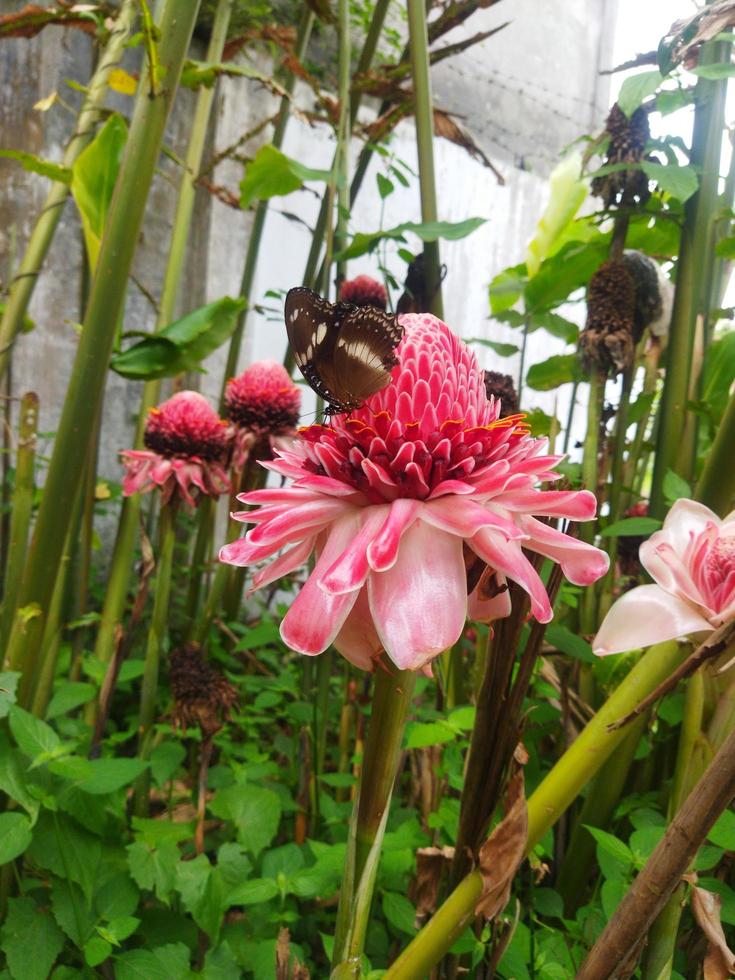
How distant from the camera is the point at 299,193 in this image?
3105 mm

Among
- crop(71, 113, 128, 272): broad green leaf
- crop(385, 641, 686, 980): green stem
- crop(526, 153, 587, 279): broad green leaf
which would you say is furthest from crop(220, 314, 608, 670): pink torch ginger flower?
crop(526, 153, 587, 279): broad green leaf

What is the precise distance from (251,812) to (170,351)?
62cm

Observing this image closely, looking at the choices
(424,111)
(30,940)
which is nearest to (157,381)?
(424,111)

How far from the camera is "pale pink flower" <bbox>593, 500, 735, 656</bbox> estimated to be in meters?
0.48

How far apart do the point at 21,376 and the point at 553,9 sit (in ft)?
12.9

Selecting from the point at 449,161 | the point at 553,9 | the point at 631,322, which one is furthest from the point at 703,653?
the point at 553,9

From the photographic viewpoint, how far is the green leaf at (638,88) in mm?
812

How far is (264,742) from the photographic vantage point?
152 centimetres

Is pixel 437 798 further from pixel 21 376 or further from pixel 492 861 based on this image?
pixel 21 376

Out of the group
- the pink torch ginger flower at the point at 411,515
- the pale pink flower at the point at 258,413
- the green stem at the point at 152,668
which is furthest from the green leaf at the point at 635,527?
the green stem at the point at 152,668

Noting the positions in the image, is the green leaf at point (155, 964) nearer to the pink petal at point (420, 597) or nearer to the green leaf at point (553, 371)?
the pink petal at point (420, 597)

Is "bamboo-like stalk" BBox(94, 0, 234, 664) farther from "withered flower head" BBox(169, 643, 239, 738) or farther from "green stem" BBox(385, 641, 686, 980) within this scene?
"green stem" BBox(385, 641, 686, 980)

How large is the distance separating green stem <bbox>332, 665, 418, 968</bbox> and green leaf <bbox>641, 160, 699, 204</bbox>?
0.70 m

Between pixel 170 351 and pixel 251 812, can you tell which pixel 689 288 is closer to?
pixel 170 351
